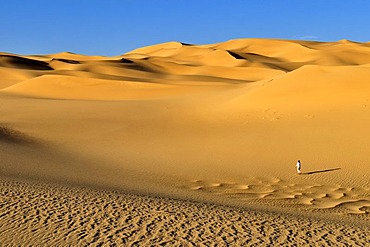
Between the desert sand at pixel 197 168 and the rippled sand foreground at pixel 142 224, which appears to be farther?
the desert sand at pixel 197 168

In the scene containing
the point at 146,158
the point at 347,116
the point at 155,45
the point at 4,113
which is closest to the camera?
the point at 146,158

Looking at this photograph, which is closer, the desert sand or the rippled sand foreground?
the rippled sand foreground

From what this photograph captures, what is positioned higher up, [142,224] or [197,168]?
[197,168]

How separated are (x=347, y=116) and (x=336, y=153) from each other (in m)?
4.06

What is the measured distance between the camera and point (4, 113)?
22234 mm

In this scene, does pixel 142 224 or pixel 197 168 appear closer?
pixel 142 224

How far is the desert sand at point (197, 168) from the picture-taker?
22.4ft

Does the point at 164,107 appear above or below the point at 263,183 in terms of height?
above

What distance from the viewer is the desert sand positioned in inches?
269

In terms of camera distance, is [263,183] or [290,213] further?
[263,183]

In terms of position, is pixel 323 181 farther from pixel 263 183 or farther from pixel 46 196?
pixel 46 196

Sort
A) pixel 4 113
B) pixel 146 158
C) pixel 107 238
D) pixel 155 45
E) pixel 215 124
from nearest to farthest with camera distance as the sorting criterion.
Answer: pixel 107 238, pixel 146 158, pixel 215 124, pixel 4 113, pixel 155 45

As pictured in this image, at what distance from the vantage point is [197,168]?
41.1 ft

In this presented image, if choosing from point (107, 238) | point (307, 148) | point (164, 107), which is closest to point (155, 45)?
point (164, 107)
